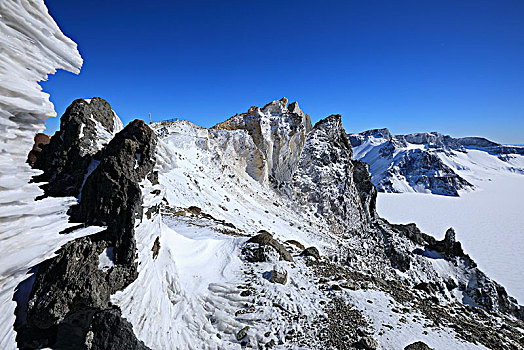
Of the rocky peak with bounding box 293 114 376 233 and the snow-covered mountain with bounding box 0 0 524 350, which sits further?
the rocky peak with bounding box 293 114 376 233

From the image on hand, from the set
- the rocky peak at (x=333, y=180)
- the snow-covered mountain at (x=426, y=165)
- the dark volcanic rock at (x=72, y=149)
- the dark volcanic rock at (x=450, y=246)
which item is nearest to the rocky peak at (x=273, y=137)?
the rocky peak at (x=333, y=180)

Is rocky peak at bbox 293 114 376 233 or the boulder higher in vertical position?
rocky peak at bbox 293 114 376 233

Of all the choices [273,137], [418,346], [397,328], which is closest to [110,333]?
[418,346]

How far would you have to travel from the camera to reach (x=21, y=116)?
11.8ft

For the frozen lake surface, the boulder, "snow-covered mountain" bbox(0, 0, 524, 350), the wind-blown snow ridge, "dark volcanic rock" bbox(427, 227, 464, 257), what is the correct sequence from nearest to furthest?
the wind-blown snow ridge
"snow-covered mountain" bbox(0, 0, 524, 350)
the boulder
"dark volcanic rock" bbox(427, 227, 464, 257)
the frozen lake surface

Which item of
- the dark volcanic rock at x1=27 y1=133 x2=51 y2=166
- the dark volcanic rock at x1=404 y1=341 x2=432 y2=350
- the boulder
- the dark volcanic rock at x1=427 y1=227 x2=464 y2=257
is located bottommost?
the dark volcanic rock at x1=427 y1=227 x2=464 y2=257

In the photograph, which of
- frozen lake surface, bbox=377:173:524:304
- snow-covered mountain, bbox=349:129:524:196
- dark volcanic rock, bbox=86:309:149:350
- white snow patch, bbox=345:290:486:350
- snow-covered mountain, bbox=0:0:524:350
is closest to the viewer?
snow-covered mountain, bbox=0:0:524:350

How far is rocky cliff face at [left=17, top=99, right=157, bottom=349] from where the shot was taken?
12.4 ft

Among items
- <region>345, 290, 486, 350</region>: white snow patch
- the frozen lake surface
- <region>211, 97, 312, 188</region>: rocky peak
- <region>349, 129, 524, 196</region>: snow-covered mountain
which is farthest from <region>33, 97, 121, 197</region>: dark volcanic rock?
<region>349, 129, 524, 196</region>: snow-covered mountain

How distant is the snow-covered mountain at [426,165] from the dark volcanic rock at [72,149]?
440 ft

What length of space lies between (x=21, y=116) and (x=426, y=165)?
153573mm

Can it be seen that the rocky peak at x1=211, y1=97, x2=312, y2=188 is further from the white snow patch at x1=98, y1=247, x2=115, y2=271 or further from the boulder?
the white snow patch at x1=98, y1=247, x2=115, y2=271

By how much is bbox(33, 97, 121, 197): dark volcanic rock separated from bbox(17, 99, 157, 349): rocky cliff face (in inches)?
0.7

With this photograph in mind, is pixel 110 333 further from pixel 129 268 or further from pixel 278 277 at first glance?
pixel 278 277
